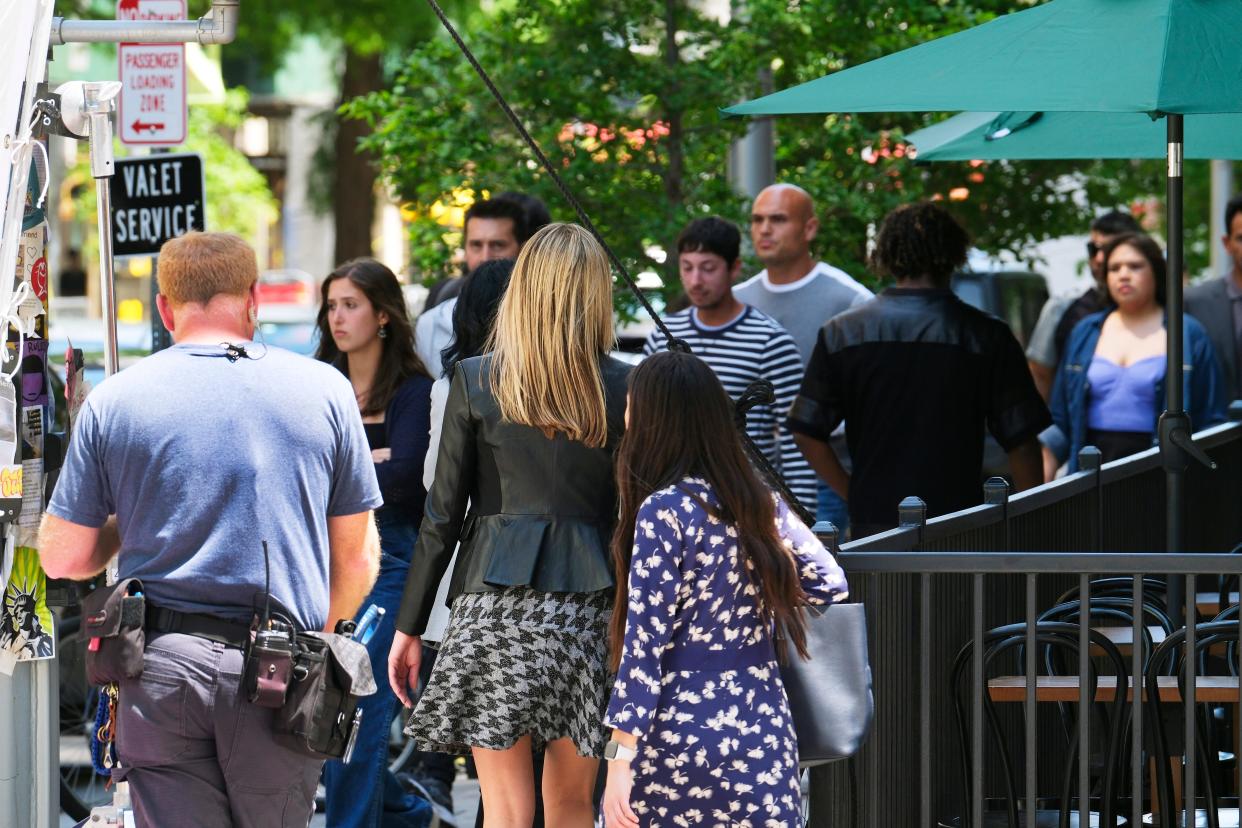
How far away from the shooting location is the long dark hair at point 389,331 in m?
6.60

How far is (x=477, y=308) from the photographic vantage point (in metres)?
5.53

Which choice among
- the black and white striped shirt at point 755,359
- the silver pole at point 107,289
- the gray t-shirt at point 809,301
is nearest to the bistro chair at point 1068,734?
the silver pole at point 107,289

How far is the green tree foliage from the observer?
32.5ft

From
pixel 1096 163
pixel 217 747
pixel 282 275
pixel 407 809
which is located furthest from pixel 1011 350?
pixel 282 275

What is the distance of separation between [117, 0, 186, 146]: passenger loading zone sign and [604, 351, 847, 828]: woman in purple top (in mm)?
5232

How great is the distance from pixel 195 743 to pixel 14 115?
5.61ft

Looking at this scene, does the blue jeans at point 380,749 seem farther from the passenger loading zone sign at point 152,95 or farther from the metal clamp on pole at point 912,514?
the passenger loading zone sign at point 152,95

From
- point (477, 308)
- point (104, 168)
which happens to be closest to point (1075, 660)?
point (477, 308)

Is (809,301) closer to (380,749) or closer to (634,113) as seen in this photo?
(634,113)

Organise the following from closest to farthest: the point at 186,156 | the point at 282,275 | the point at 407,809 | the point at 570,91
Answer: the point at 407,809 → the point at 186,156 → the point at 570,91 → the point at 282,275

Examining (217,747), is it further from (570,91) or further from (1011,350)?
(570,91)

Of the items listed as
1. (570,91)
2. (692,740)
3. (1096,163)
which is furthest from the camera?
(1096,163)

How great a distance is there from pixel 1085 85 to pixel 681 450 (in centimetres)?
201

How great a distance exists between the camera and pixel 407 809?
21.6 feet
